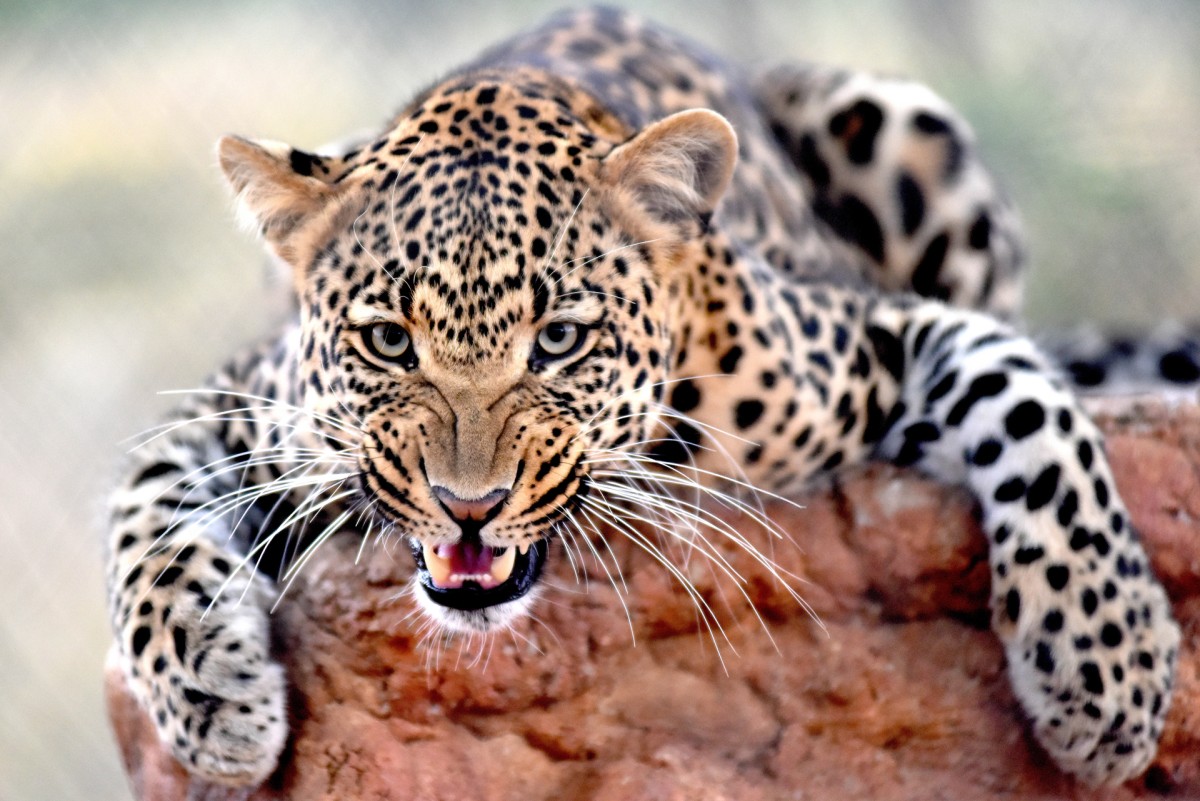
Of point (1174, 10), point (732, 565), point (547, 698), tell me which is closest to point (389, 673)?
point (547, 698)

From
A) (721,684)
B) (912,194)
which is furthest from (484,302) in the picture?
(912,194)

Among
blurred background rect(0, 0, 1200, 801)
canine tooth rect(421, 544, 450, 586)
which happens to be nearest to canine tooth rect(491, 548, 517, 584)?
canine tooth rect(421, 544, 450, 586)

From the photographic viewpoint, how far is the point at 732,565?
454cm

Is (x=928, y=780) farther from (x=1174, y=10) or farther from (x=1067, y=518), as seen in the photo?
(x=1174, y=10)

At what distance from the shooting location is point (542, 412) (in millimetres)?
3828

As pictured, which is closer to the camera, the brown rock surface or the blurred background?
the brown rock surface

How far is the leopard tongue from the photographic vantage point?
3.87m

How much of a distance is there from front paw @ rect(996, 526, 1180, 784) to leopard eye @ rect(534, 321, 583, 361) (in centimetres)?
138

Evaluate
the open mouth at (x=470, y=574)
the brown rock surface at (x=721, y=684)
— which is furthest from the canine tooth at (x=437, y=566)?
the brown rock surface at (x=721, y=684)

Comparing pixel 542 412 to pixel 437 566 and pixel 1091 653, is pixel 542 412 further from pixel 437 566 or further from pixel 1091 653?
pixel 1091 653

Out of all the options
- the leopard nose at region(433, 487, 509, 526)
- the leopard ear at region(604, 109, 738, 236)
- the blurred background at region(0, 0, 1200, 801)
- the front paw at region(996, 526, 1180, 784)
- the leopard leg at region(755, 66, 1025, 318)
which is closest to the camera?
the leopard nose at region(433, 487, 509, 526)

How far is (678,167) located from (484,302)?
71 cm

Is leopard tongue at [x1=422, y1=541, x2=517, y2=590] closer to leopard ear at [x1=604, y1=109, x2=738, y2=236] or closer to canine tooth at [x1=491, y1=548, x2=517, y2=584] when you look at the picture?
canine tooth at [x1=491, y1=548, x2=517, y2=584]

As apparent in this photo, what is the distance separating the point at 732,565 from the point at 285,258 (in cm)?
152
